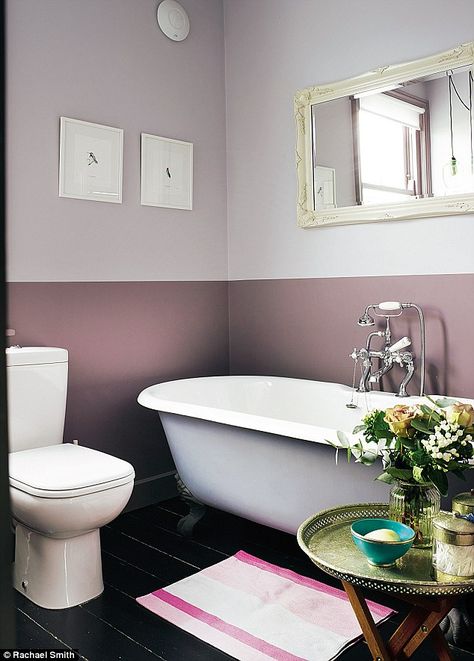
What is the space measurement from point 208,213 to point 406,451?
7.69 ft

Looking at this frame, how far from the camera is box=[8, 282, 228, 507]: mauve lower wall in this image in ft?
10.00

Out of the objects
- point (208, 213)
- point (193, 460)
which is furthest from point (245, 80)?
point (193, 460)

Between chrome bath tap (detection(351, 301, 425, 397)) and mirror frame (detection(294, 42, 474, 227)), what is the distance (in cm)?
42

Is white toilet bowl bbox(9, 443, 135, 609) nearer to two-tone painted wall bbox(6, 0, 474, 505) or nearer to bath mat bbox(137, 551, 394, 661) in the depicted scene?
bath mat bbox(137, 551, 394, 661)

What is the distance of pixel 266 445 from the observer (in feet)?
8.22

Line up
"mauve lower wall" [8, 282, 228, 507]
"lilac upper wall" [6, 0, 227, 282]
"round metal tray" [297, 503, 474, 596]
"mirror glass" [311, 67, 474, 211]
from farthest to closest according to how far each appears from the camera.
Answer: "mauve lower wall" [8, 282, 228, 507], "lilac upper wall" [6, 0, 227, 282], "mirror glass" [311, 67, 474, 211], "round metal tray" [297, 503, 474, 596]

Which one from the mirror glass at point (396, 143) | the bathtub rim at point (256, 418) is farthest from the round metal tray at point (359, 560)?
the mirror glass at point (396, 143)

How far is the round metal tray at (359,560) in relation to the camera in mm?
1482

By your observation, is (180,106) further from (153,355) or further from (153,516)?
(153,516)

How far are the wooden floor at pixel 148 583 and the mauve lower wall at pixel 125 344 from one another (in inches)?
14.0

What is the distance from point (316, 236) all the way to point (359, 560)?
2080 mm

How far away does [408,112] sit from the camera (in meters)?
3.01

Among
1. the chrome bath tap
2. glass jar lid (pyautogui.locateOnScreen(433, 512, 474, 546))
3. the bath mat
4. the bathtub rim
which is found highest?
the chrome bath tap

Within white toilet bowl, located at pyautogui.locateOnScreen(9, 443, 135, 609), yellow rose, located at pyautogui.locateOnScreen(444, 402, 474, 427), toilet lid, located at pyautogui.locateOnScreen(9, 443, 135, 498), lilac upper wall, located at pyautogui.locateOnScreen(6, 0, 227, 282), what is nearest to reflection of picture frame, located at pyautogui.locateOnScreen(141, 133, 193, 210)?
lilac upper wall, located at pyautogui.locateOnScreen(6, 0, 227, 282)
